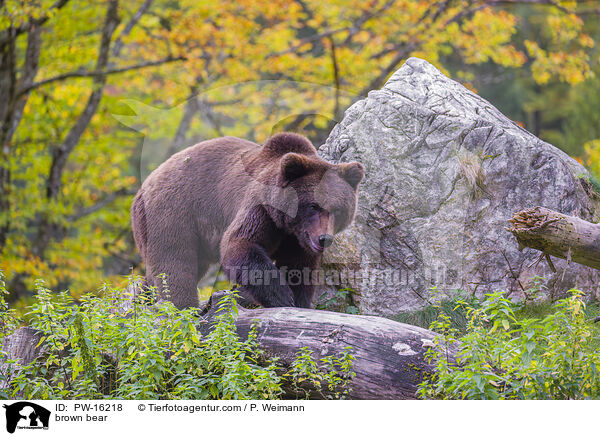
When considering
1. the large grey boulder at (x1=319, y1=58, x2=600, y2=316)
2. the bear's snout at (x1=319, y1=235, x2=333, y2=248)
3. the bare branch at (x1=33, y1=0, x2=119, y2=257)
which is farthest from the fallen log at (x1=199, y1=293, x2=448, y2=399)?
the bare branch at (x1=33, y1=0, x2=119, y2=257)

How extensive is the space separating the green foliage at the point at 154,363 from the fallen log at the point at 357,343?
90 mm

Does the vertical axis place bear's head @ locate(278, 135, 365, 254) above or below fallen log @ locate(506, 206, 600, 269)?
above

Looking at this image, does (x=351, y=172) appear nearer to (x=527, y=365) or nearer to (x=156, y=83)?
(x=527, y=365)

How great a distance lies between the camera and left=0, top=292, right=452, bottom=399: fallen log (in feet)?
14.2

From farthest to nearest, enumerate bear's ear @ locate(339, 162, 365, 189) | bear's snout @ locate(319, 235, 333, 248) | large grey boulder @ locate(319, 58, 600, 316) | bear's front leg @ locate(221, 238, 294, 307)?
large grey boulder @ locate(319, 58, 600, 316) < bear's ear @ locate(339, 162, 365, 189) < bear's front leg @ locate(221, 238, 294, 307) < bear's snout @ locate(319, 235, 333, 248)

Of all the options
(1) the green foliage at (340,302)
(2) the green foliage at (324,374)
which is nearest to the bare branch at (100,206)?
(1) the green foliage at (340,302)

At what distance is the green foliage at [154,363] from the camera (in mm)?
4117

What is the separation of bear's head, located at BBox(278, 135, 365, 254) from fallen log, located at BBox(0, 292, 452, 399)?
63 cm

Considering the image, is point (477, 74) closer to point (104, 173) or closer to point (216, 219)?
point (104, 173)

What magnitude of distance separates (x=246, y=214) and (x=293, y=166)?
0.58m

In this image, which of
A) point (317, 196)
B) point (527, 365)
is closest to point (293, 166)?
point (317, 196)

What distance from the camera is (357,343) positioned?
14.7 ft

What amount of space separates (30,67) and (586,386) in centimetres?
1078
